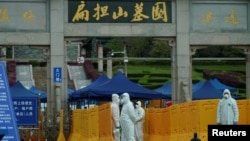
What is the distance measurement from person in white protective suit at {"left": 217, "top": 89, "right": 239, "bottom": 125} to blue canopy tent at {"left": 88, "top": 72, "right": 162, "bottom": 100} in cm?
1062

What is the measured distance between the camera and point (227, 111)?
71.5 ft

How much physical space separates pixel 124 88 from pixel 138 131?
7.06 meters

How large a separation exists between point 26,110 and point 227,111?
9139mm

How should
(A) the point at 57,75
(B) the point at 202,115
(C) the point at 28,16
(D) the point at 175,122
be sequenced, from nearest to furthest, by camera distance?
(B) the point at 202,115, (D) the point at 175,122, (A) the point at 57,75, (C) the point at 28,16

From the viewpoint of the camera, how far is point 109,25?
Result: 106ft

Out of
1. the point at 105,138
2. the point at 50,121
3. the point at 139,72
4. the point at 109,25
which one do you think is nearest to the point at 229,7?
the point at 109,25

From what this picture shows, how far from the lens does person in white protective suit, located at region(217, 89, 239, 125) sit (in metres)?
21.8

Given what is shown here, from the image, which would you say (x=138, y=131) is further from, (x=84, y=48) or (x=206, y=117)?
(x=84, y=48)

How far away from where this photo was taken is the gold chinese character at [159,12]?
32469 mm

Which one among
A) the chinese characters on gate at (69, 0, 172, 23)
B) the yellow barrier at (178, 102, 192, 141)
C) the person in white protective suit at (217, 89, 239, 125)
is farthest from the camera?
the chinese characters on gate at (69, 0, 172, 23)

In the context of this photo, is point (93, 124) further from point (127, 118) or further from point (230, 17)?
point (230, 17)

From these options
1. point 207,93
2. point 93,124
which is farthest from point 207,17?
point 93,124

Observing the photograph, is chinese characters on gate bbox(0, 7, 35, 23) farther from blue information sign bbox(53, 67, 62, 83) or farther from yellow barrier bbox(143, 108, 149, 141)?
yellow barrier bbox(143, 108, 149, 141)

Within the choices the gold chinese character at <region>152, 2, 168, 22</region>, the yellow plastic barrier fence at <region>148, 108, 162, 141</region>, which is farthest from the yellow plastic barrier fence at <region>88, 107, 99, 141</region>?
the gold chinese character at <region>152, 2, 168, 22</region>
